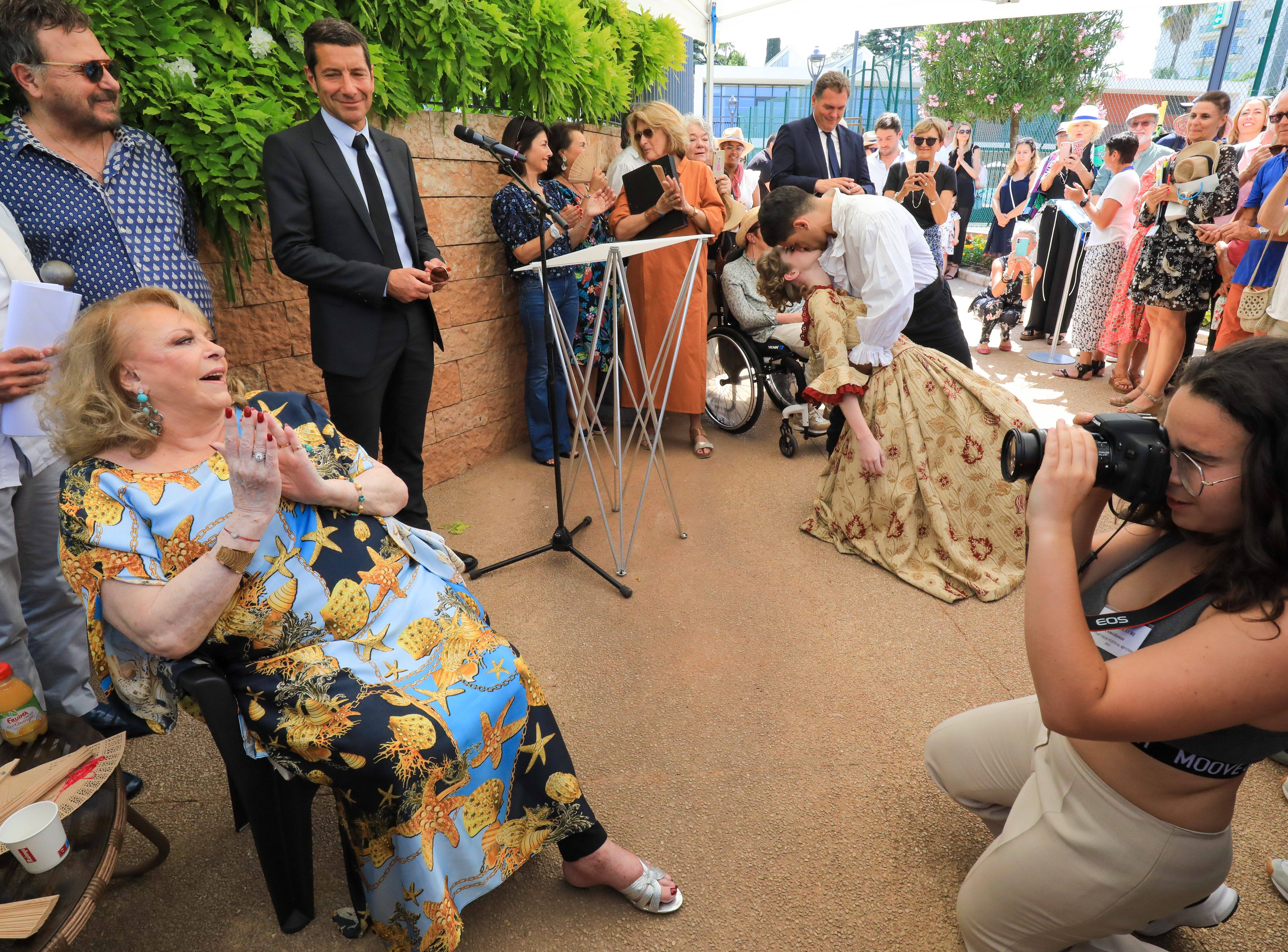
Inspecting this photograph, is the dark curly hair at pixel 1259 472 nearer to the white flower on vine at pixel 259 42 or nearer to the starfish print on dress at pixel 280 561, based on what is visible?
the starfish print on dress at pixel 280 561

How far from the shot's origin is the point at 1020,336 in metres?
6.78

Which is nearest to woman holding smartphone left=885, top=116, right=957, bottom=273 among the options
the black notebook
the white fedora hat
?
the white fedora hat

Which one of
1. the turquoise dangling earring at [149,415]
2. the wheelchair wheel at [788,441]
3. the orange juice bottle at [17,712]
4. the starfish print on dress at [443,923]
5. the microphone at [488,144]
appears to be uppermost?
the microphone at [488,144]

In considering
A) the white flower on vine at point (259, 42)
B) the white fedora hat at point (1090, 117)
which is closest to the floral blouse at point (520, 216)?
the white flower on vine at point (259, 42)

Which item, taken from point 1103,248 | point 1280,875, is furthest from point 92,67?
point 1103,248

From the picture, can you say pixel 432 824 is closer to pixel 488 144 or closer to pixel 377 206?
pixel 488 144

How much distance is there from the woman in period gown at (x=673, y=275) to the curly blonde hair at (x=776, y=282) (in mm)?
538

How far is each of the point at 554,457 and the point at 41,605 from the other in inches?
68.3

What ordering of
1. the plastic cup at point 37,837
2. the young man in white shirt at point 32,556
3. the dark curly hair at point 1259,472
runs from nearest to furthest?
the dark curly hair at point 1259,472
the plastic cup at point 37,837
the young man in white shirt at point 32,556

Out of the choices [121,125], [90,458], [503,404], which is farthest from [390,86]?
[90,458]

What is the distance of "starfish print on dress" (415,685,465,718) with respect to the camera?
4.53 feet

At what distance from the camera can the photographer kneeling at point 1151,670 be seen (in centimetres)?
101

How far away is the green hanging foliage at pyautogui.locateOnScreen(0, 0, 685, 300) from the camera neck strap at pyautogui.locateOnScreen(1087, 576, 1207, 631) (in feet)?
9.01

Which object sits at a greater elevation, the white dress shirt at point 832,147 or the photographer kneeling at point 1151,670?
the white dress shirt at point 832,147
